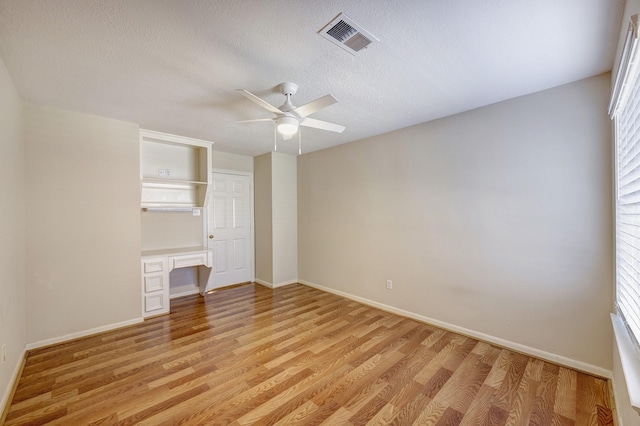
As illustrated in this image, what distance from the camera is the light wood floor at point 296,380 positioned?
6.10 feet

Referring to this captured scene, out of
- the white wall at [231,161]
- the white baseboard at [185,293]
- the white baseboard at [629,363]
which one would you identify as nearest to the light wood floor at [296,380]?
the white baseboard at [629,363]

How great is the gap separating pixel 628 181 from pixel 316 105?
2.03m

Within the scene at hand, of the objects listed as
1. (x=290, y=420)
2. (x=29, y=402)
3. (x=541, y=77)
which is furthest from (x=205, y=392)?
(x=541, y=77)

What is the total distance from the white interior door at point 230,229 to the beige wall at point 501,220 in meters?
2.09

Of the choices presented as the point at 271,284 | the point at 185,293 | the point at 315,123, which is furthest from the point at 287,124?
the point at 185,293

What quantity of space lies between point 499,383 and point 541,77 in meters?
2.49

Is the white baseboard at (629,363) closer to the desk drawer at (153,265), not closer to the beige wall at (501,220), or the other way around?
the beige wall at (501,220)

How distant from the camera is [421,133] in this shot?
11.0ft

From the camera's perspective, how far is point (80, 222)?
2975mm

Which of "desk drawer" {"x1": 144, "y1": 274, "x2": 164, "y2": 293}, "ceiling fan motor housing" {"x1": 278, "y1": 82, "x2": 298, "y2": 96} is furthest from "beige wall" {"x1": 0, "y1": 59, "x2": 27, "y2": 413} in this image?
"ceiling fan motor housing" {"x1": 278, "y1": 82, "x2": 298, "y2": 96}

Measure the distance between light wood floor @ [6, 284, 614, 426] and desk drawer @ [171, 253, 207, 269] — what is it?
0.86 m

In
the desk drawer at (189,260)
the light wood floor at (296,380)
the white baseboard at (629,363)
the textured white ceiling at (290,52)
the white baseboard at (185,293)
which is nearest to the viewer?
the white baseboard at (629,363)

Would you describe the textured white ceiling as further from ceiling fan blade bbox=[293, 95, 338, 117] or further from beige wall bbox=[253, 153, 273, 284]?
beige wall bbox=[253, 153, 273, 284]

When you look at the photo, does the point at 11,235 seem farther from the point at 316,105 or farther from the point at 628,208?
the point at 628,208
